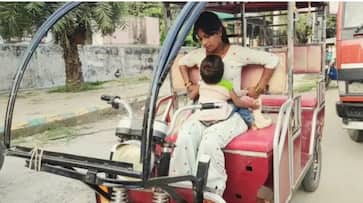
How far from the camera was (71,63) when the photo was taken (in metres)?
11.3

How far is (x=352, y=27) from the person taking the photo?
4895mm

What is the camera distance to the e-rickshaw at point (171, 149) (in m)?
1.78

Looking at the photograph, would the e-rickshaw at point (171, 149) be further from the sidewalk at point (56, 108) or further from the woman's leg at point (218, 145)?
the sidewalk at point (56, 108)

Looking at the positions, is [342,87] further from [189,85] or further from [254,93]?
[189,85]

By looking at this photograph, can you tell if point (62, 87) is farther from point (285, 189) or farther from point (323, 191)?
point (285, 189)

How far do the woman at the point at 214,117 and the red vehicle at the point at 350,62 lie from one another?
2.35 m

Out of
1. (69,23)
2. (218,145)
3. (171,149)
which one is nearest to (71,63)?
(69,23)

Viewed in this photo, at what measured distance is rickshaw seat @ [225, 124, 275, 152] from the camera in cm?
243

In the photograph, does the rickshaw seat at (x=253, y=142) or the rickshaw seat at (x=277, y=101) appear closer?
the rickshaw seat at (x=253, y=142)

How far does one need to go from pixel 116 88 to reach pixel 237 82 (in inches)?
394

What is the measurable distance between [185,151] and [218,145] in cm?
20

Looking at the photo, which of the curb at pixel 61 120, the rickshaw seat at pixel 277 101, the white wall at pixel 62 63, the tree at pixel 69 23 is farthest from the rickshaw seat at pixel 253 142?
the white wall at pixel 62 63

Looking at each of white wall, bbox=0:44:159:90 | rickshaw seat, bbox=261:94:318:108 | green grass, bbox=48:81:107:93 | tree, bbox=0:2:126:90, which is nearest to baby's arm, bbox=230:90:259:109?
rickshaw seat, bbox=261:94:318:108

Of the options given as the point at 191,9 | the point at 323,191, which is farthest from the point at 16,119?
the point at 191,9
